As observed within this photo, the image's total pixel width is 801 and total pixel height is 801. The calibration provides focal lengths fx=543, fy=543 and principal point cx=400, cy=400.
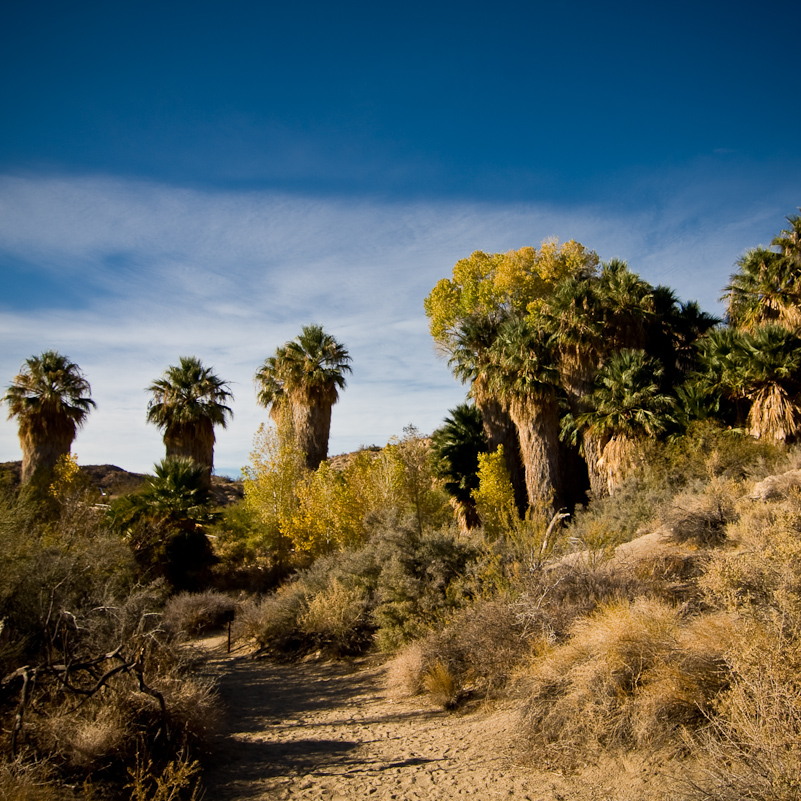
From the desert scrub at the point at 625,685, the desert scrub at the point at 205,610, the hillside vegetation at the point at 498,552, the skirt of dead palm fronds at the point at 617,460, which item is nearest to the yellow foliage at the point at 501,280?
the hillside vegetation at the point at 498,552

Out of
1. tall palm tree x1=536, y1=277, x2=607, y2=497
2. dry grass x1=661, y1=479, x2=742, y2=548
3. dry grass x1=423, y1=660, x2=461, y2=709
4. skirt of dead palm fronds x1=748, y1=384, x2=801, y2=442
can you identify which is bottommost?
dry grass x1=423, y1=660, x2=461, y2=709

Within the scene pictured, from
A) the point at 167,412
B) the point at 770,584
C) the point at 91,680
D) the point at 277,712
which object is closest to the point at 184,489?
the point at 167,412

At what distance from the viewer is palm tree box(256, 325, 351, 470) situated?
84.5ft

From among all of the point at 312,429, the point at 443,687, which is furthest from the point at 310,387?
the point at 443,687

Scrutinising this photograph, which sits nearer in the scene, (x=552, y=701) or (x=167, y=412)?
(x=552, y=701)

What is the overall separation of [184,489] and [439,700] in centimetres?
1505

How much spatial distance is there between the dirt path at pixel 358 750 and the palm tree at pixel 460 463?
13.7 meters

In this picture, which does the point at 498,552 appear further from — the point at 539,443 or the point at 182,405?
the point at 182,405

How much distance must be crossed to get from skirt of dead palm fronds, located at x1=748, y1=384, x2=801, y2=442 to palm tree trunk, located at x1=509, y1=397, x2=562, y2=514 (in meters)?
6.82

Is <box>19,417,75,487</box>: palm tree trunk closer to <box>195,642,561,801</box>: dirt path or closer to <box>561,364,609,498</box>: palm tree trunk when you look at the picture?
<box>195,642,561,801</box>: dirt path

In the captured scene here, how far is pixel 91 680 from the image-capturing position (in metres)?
6.60

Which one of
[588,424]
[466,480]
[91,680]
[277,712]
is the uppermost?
[588,424]

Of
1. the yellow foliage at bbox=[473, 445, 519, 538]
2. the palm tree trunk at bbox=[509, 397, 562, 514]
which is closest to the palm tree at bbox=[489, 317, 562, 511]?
the palm tree trunk at bbox=[509, 397, 562, 514]

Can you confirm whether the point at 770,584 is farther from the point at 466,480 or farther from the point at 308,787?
the point at 466,480
